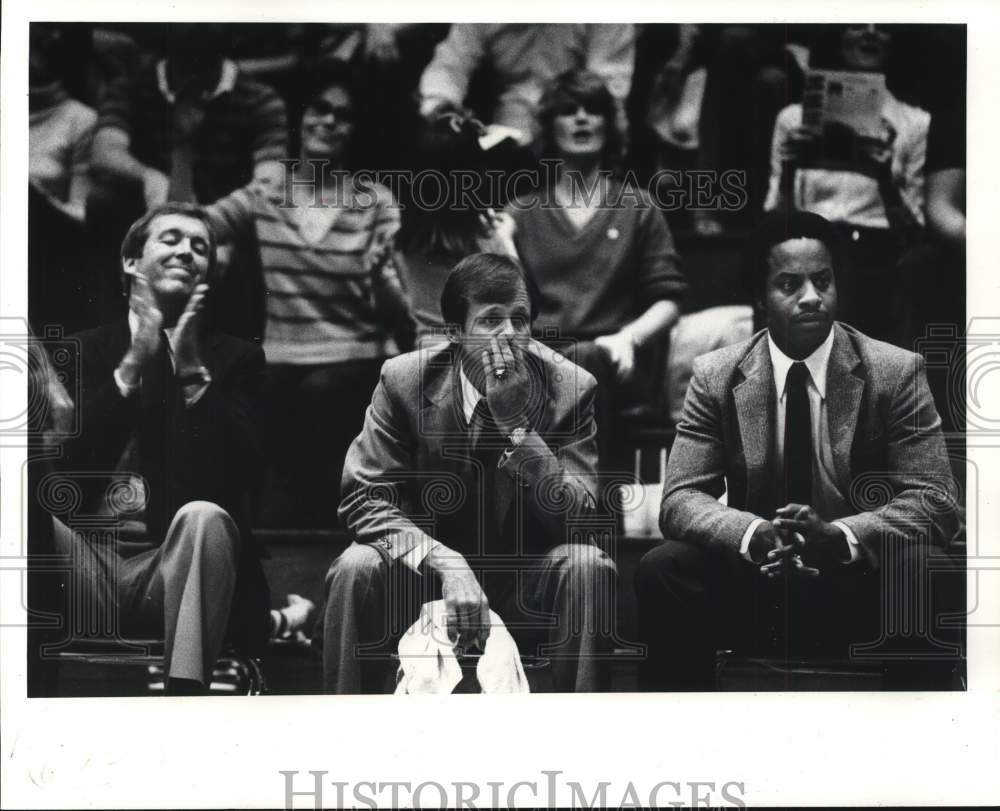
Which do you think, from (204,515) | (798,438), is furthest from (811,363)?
(204,515)

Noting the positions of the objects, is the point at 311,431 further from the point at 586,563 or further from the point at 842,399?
the point at 842,399

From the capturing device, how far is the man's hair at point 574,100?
7039 mm

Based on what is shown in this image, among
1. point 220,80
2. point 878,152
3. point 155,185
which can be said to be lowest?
point 155,185

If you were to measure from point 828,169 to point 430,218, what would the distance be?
1.75 meters

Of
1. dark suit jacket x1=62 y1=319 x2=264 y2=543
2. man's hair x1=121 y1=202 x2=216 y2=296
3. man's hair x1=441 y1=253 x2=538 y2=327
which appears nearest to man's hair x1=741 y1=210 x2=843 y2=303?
man's hair x1=441 y1=253 x2=538 y2=327

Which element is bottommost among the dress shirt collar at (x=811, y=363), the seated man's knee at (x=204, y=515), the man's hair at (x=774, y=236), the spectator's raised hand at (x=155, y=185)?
the seated man's knee at (x=204, y=515)

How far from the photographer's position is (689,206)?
7043 millimetres

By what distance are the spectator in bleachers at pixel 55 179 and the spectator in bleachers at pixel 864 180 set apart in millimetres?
2998

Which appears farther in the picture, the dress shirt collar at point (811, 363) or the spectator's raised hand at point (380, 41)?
the dress shirt collar at point (811, 363)

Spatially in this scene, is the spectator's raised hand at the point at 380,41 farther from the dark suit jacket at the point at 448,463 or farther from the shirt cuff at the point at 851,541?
the shirt cuff at the point at 851,541

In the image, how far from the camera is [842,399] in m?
7.09

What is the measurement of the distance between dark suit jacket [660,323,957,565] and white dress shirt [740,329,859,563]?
1.0 inches

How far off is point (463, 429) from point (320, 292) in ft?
2.80

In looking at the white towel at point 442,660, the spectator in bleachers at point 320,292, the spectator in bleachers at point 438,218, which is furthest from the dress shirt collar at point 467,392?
the white towel at point 442,660
